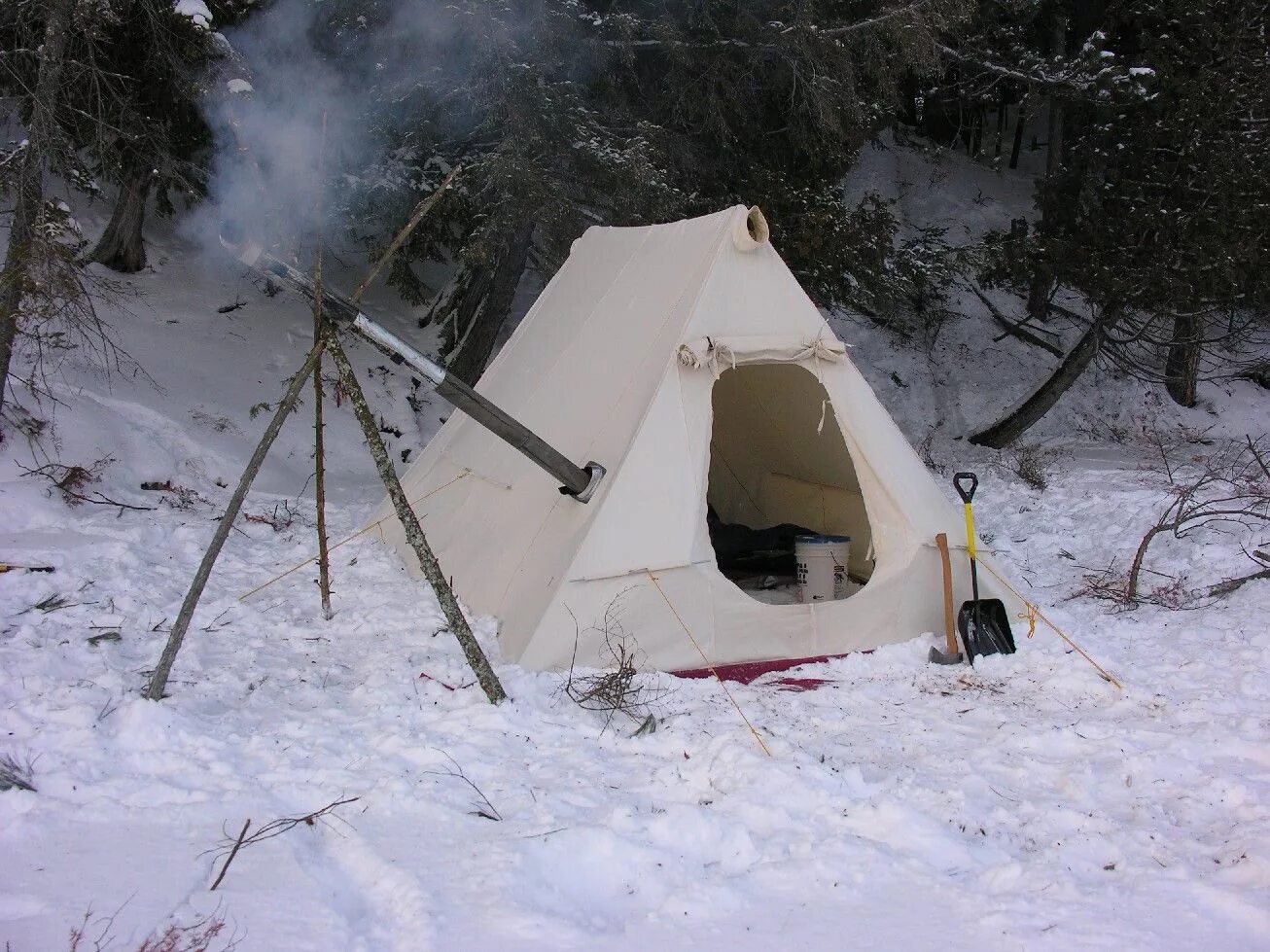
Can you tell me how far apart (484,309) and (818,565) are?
5.69 m

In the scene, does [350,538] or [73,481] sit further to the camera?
[73,481]

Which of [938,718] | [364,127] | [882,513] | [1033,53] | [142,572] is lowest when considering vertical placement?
[142,572]

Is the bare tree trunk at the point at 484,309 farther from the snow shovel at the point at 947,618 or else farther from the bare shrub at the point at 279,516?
the snow shovel at the point at 947,618

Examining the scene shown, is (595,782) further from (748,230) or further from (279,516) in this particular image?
(279,516)

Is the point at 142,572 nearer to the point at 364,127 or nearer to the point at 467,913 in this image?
the point at 467,913

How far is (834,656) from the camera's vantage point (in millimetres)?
4262

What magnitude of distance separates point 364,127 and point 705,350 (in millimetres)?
5197

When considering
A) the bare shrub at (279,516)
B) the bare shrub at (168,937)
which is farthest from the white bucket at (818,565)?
the bare shrub at (279,516)

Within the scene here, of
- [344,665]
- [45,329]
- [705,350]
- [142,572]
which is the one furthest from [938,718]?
[45,329]

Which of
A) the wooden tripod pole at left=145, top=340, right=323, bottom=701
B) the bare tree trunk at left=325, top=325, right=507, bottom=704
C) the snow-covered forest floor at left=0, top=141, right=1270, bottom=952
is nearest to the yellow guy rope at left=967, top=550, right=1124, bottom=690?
the snow-covered forest floor at left=0, top=141, right=1270, bottom=952

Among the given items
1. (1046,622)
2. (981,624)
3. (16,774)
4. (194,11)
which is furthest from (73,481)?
(1046,622)

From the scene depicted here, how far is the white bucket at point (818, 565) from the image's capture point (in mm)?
4961

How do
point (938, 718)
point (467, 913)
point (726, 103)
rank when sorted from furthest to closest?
point (726, 103) → point (938, 718) → point (467, 913)

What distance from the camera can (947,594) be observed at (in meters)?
4.28
